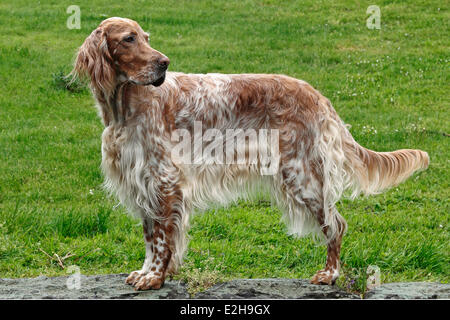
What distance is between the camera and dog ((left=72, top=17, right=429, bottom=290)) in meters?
4.69

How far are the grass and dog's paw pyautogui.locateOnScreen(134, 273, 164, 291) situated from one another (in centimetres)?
24

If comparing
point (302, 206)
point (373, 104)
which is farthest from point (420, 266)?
point (373, 104)

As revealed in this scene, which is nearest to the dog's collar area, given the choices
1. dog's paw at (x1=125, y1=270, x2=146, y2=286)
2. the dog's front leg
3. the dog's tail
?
the dog's front leg

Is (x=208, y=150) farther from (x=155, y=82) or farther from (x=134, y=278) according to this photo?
(x=134, y=278)

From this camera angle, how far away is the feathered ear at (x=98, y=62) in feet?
15.0

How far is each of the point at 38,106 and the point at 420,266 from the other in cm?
670

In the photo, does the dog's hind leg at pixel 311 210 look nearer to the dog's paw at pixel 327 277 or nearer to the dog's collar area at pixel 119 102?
the dog's paw at pixel 327 277

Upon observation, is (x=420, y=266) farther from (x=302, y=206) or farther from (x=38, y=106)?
(x=38, y=106)

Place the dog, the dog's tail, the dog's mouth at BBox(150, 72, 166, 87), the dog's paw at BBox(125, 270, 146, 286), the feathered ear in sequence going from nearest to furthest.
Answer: the dog's mouth at BBox(150, 72, 166, 87), the feathered ear, the dog, the dog's paw at BBox(125, 270, 146, 286), the dog's tail

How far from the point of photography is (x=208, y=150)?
5.04 metres

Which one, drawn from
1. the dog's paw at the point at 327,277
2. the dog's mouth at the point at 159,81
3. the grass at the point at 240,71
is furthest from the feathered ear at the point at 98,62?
the dog's paw at the point at 327,277

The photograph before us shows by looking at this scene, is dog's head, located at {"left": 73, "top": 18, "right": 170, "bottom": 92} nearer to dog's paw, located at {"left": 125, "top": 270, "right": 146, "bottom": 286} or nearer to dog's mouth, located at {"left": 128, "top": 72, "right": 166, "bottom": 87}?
dog's mouth, located at {"left": 128, "top": 72, "right": 166, "bottom": 87}

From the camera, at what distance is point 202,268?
553 centimetres

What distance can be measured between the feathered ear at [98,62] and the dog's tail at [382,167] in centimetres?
183
